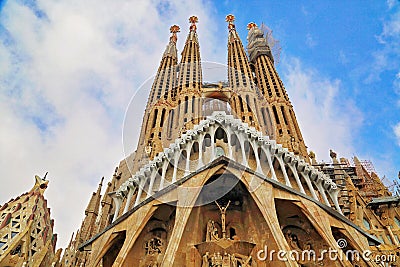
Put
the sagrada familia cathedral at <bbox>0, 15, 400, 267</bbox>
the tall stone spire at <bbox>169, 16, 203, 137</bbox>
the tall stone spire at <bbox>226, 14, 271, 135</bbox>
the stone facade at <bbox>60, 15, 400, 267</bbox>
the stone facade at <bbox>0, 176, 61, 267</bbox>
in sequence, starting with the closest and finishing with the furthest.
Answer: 1. the stone facade at <bbox>0, 176, 61, 267</bbox>
2. the sagrada familia cathedral at <bbox>0, 15, 400, 267</bbox>
3. the stone facade at <bbox>60, 15, 400, 267</bbox>
4. the tall stone spire at <bbox>226, 14, 271, 135</bbox>
5. the tall stone spire at <bbox>169, 16, 203, 137</bbox>

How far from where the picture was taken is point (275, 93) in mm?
29125

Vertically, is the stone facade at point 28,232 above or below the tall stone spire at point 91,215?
below

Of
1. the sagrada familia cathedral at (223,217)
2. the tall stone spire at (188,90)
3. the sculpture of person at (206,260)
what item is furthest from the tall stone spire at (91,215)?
the sculpture of person at (206,260)

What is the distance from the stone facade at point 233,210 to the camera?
46.0 feet

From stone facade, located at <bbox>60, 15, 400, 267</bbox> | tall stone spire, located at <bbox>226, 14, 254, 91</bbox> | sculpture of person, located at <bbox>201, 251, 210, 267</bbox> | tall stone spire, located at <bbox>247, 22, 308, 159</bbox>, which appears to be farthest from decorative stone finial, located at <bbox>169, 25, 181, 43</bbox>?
sculpture of person, located at <bbox>201, 251, 210, 267</bbox>

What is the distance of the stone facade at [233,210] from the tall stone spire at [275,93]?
0.32 metres

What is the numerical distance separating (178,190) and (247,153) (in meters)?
4.76

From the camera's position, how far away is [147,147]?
23375 mm

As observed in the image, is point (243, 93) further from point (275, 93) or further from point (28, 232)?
point (28, 232)

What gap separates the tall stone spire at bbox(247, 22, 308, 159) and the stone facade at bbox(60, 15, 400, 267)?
0.32m

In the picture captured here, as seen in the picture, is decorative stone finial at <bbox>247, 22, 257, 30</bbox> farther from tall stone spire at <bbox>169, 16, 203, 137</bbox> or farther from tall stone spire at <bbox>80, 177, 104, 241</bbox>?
tall stone spire at <bbox>80, 177, 104, 241</bbox>

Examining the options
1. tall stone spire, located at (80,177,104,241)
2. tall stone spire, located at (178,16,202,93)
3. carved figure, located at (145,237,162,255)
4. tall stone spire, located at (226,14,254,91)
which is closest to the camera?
carved figure, located at (145,237,162,255)

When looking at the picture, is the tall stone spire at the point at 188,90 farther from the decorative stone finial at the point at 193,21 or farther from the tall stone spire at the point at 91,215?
the tall stone spire at the point at 91,215

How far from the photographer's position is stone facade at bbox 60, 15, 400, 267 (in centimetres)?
1402
